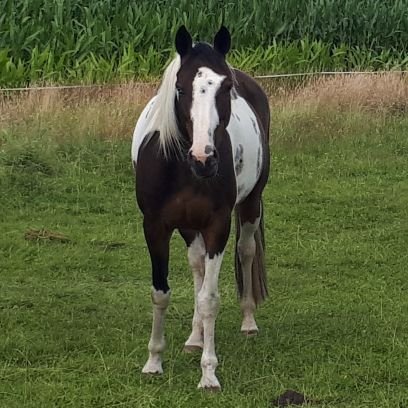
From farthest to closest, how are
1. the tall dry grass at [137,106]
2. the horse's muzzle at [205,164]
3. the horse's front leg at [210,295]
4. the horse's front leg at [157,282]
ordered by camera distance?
the tall dry grass at [137,106] → the horse's front leg at [157,282] → the horse's front leg at [210,295] → the horse's muzzle at [205,164]

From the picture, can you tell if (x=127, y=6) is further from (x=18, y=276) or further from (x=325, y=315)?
(x=325, y=315)

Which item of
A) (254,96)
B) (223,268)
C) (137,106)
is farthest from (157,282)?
(137,106)

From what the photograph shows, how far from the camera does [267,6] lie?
1634cm

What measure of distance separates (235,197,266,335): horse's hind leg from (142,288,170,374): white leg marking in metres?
0.82

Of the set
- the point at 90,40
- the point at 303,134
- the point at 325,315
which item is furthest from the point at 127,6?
the point at 325,315

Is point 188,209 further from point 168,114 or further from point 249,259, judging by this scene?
point 249,259

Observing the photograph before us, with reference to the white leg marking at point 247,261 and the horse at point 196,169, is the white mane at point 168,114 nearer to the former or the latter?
the horse at point 196,169

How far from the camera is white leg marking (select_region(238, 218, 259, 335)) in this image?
5.86m

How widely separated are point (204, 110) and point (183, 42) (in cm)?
42

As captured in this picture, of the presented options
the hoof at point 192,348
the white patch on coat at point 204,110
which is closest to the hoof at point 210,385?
the hoof at point 192,348

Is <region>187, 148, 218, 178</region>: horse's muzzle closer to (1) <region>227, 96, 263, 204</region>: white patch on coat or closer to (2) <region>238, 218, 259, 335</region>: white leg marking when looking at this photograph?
(1) <region>227, 96, 263, 204</region>: white patch on coat

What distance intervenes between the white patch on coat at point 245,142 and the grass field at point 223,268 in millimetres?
892

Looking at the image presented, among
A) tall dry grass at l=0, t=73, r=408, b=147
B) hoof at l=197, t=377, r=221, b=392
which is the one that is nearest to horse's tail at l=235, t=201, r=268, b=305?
hoof at l=197, t=377, r=221, b=392

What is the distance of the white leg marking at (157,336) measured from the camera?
504cm
